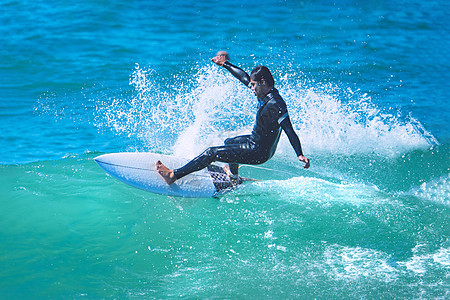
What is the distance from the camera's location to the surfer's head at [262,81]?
19.6 ft

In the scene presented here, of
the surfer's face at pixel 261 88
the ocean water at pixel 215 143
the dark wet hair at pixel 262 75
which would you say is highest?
the dark wet hair at pixel 262 75

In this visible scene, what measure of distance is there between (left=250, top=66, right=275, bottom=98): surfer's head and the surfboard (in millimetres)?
1461

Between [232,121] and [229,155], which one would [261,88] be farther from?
[232,121]

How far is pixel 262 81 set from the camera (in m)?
5.98

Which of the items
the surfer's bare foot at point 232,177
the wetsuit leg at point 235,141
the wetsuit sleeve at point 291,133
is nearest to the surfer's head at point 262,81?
the wetsuit sleeve at point 291,133

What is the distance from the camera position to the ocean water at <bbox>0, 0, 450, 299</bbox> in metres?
5.66

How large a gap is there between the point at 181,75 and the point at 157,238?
24.7ft

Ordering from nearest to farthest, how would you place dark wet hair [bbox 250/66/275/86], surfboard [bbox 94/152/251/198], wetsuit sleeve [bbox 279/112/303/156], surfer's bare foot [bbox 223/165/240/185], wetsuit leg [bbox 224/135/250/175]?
wetsuit sleeve [bbox 279/112/303/156] → dark wet hair [bbox 250/66/275/86] → wetsuit leg [bbox 224/135/250/175] → surfboard [bbox 94/152/251/198] → surfer's bare foot [bbox 223/165/240/185]

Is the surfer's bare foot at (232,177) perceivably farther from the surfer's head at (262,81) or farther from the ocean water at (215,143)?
the surfer's head at (262,81)

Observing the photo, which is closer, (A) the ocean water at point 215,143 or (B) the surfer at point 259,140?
(A) the ocean water at point 215,143

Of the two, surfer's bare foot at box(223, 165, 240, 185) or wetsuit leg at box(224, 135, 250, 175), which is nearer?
wetsuit leg at box(224, 135, 250, 175)

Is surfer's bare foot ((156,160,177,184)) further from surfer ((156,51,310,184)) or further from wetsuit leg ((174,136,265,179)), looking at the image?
wetsuit leg ((174,136,265,179))

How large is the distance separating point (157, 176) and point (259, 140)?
149 centimetres

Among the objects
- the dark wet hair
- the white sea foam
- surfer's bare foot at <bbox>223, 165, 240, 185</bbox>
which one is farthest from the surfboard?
the dark wet hair
